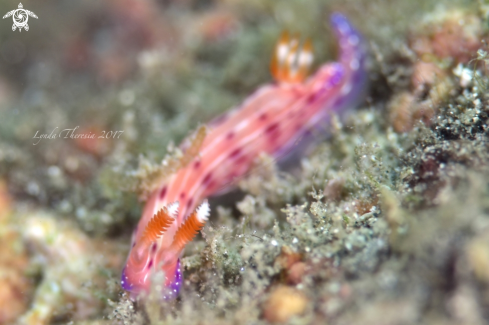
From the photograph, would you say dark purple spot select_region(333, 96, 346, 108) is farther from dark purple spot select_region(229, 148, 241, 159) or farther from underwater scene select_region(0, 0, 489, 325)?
dark purple spot select_region(229, 148, 241, 159)

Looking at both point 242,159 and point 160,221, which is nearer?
point 160,221

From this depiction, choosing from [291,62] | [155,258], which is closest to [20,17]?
[291,62]

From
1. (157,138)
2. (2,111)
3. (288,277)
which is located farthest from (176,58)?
(288,277)

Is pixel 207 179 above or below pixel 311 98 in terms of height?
below

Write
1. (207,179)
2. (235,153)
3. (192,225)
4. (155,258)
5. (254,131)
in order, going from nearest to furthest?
(192,225) → (155,258) → (207,179) → (235,153) → (254,131)

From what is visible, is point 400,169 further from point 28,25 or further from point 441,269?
point 28,25

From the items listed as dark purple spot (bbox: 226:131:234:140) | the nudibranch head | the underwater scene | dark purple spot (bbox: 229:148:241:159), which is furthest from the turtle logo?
the nudibranch head

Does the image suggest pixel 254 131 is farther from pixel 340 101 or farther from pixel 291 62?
pixel 340 101
